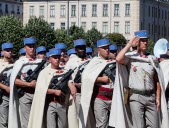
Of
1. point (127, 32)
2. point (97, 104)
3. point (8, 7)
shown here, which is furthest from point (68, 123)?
point (8, 7)

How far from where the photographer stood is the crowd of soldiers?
36.3 ft

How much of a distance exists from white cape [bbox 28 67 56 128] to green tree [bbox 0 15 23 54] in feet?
161

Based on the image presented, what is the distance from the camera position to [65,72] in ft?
39.9

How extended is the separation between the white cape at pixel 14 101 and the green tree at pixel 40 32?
5400cm

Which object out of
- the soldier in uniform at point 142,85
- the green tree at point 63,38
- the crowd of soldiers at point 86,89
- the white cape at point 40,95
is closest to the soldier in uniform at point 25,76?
the crowd of soldiers at point 86,89

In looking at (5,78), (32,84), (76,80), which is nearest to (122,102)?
(32,84)

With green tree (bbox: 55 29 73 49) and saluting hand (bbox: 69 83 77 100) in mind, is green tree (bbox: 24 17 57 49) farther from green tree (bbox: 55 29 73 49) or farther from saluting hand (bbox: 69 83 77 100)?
saluting hand (bbox: 69 83 77 100)

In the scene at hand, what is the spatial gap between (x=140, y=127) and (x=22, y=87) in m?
2.99

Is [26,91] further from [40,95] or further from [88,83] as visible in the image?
Answer: [88,83]

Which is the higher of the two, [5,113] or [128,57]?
[128,57]

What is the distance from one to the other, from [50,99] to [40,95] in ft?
0.62

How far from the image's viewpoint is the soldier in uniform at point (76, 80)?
1262cm

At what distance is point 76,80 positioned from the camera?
44.7ft

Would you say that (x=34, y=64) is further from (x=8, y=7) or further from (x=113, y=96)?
(x=8, y=7)
